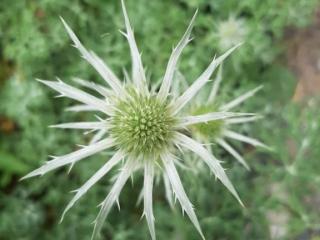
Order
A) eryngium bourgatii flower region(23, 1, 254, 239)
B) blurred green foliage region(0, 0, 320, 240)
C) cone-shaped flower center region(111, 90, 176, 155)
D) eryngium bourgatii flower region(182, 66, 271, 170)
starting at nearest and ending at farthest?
eryngium bourgatii flower region(23, 1, 254, 239) → cone-shaped flower center region(111, 90, 176, 155) → eryngium bourgatii flower region(182, 66, 271, 170) → blurred green foliage region(0, 0, 320, 240)

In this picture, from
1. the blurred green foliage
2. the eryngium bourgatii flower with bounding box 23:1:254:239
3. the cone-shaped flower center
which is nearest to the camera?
the eryngium bourgatii flower with bounding box 23:1:254:239

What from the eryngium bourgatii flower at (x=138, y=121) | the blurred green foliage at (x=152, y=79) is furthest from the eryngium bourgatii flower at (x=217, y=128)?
the blurred green foliage at (x=152, y=79)

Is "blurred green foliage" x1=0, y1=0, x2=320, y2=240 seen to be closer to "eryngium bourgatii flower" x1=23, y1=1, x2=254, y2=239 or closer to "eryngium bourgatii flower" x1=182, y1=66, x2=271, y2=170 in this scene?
"eryngium bourgatii flower" x1=182, y1=66, x2=271, y2=170

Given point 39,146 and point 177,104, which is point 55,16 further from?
point 177,104

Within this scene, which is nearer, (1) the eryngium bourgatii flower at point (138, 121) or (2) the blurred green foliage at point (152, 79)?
(1) the eryngium bourgatii flower at point (138, 121)

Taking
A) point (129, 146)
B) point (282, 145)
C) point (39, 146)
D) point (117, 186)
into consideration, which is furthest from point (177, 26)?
point (117, 186)

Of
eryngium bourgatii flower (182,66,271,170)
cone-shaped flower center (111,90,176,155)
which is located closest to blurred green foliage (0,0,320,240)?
eryngium bourgatii flower (182,66,271,170)

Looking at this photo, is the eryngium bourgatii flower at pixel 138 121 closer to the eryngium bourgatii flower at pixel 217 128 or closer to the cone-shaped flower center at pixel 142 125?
the cone-shaped flower center at pixel 142 125
